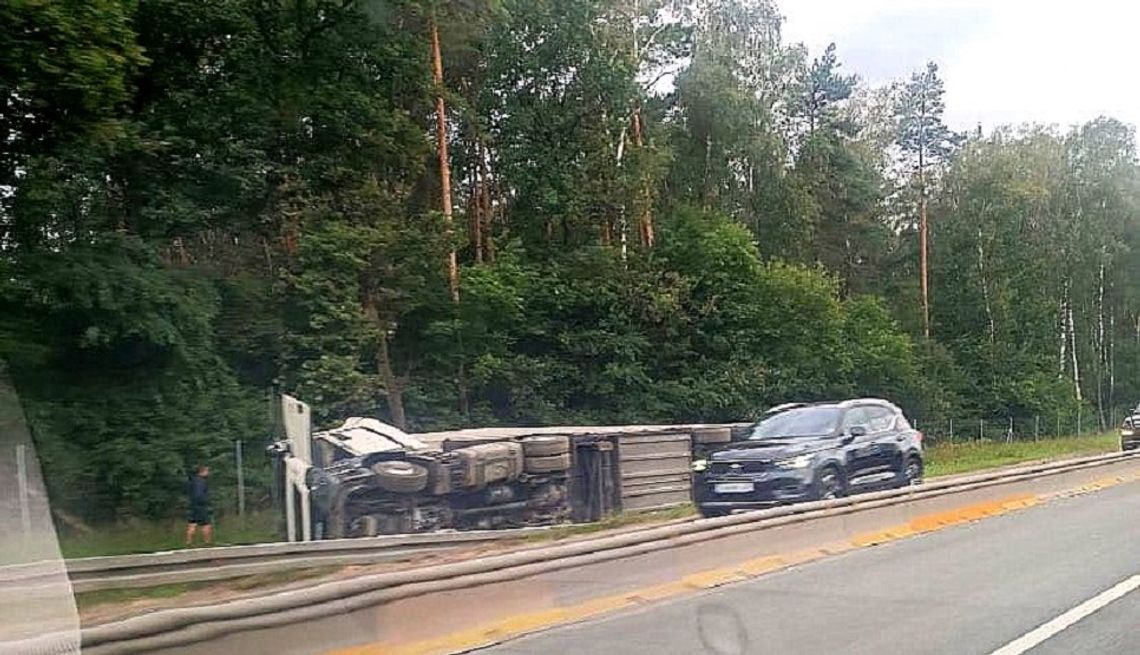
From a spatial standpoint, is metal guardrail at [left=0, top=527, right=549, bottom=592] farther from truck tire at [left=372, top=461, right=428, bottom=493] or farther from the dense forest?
the dense forest

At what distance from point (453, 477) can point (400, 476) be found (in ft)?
3.36

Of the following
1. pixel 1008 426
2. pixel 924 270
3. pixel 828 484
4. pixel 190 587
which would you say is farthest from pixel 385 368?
pixel 924 270

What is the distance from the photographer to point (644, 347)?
1623 inches

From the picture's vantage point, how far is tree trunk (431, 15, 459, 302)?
1423 inches

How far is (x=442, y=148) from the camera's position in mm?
38031

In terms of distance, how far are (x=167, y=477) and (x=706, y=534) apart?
1636 centimetres

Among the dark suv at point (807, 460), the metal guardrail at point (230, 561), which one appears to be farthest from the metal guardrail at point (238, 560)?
the dark suv at point (807, 460)

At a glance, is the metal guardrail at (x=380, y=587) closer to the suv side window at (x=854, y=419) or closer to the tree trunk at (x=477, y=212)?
the suv side window at (x=854, y=419)

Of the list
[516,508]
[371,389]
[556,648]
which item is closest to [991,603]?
[556,648]

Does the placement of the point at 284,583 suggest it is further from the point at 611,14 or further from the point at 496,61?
the point at 611,14

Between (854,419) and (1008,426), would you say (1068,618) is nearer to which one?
(854,419)

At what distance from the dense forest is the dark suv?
10.8m

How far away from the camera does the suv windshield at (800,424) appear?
1909cm

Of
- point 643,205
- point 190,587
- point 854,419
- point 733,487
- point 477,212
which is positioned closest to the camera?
point 190,587
